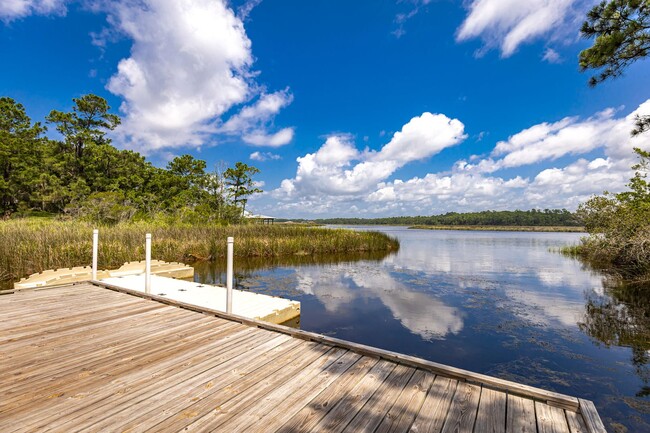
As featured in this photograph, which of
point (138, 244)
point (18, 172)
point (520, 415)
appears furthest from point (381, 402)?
point (18, 172)

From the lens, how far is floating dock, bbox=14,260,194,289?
22.9 ft

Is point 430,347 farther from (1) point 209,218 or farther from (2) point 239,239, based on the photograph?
(1) point 209,218

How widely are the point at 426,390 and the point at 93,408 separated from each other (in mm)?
2299

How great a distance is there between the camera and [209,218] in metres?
26.0

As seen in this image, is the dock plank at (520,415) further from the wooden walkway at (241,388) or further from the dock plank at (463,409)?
the dock plank at (463,409)

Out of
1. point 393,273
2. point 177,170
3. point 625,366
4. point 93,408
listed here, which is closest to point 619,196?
point 393,273

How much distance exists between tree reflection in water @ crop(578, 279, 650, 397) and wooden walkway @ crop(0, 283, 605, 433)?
11.9 feet

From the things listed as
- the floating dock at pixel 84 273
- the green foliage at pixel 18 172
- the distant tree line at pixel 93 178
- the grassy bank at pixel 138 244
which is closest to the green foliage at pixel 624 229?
the grassy bank at pixel 138 244

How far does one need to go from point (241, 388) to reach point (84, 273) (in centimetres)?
781

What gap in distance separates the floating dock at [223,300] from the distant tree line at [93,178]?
61.6 feet

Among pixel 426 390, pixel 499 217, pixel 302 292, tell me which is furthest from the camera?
pixel 499 217

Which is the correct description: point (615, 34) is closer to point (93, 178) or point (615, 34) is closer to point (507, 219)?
point (93, 178)

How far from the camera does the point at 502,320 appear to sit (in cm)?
688

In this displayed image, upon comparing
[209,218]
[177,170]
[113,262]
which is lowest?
[113,262]
